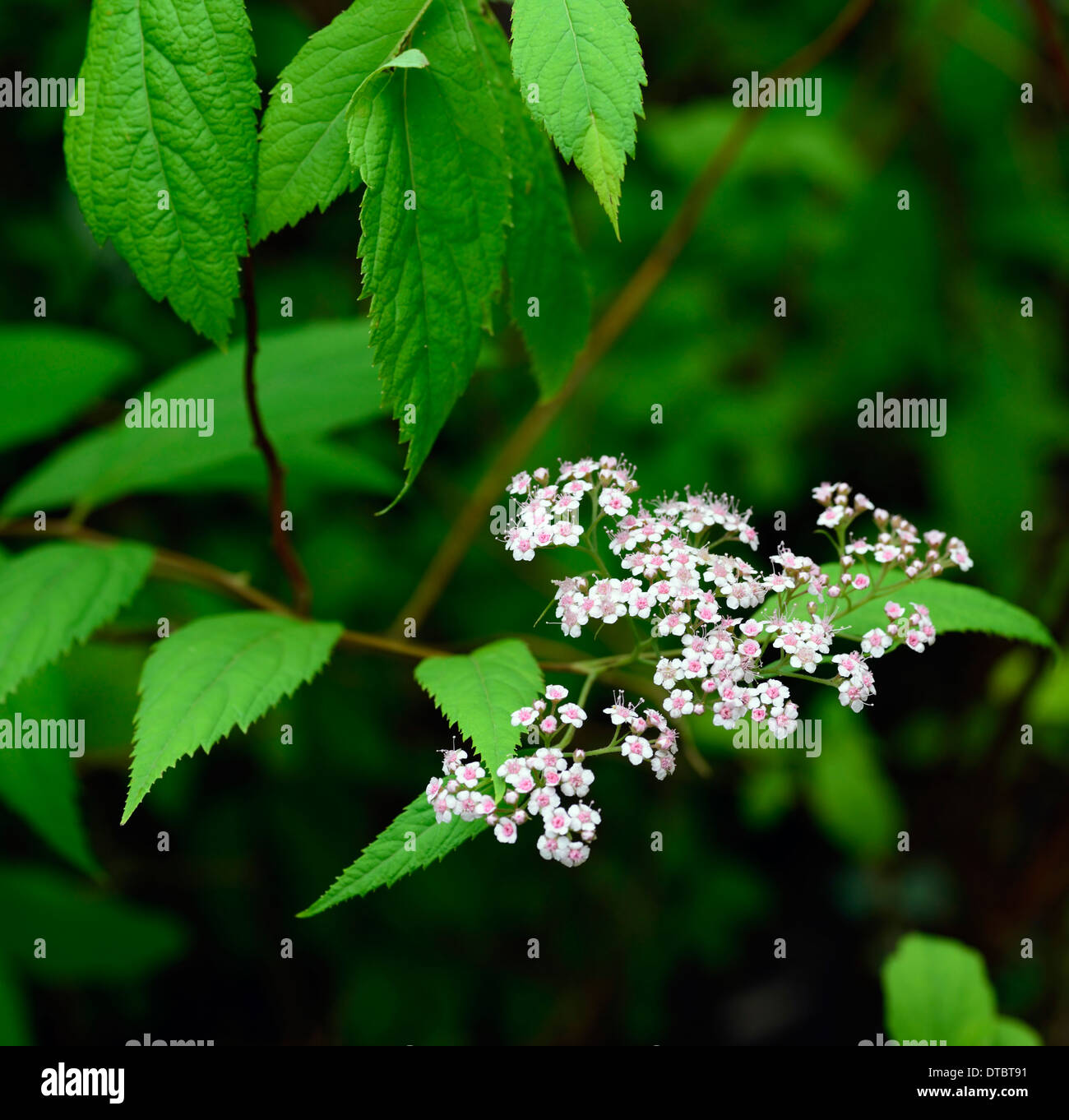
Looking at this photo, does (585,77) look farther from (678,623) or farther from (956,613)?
(956,613)

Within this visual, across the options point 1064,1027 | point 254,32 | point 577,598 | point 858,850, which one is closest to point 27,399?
point 254,32

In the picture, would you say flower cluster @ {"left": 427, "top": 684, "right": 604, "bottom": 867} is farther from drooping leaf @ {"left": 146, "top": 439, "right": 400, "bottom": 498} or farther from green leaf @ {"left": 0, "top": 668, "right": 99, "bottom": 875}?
drooping leaf @ {"left": 146, "top": 439, "right": 400, "bottom": 498}

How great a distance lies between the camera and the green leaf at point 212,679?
1.19 metres

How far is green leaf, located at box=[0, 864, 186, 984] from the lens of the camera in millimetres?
2633

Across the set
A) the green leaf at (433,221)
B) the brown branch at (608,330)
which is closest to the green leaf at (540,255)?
the green leaf at (433,221)

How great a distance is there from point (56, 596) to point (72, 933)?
1489 mm

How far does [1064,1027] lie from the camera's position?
117 inches

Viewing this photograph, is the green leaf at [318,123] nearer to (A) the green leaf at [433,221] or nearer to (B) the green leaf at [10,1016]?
(A) the green leaf at [433,221]

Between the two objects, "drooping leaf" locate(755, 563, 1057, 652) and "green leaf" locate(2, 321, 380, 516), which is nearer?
"drooping leaf" locate(755, 563, 1057, 652)

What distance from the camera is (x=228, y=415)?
202 centimetres

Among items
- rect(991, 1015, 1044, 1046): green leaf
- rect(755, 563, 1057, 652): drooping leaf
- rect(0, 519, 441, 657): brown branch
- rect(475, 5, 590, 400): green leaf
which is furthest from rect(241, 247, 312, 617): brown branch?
rect(991, 1015, 1044, 1046): green leaf

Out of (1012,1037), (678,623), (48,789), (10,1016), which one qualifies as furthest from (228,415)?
(1012,1037)

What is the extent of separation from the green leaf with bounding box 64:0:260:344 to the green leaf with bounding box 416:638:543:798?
54 centimetres

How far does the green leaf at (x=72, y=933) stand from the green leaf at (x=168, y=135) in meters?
2.03
